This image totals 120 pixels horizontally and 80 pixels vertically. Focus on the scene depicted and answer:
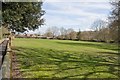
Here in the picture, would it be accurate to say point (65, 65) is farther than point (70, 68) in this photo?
Yes

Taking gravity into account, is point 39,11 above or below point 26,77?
above

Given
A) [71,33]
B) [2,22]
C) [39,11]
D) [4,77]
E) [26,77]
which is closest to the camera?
[4,77]

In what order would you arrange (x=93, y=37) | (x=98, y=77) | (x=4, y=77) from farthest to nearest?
1. (x=93, y=37)
2. (x=98, y=77)
3. (x=4, y=77)

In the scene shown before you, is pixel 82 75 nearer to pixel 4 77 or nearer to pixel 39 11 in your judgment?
pixel 4 77

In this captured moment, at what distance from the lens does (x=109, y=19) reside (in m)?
41.2

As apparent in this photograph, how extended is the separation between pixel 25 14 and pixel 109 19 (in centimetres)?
1899

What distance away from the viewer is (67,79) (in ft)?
32.9

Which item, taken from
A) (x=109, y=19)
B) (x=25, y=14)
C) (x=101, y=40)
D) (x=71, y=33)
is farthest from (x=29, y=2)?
(x=71, y=33)

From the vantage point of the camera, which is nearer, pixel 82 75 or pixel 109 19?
pixel 82 75

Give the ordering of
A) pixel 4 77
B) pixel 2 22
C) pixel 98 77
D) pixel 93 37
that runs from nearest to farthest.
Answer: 1. pixel 4 77
2. pixel 98 77
3. pixel 2 22
4. pixel 93 37

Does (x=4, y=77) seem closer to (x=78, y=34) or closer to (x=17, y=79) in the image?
(x=17, y=79)

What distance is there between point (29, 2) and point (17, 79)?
14.5m

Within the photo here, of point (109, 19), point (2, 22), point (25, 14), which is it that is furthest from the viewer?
point (109, 19)

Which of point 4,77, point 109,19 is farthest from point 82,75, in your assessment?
point 109,19
